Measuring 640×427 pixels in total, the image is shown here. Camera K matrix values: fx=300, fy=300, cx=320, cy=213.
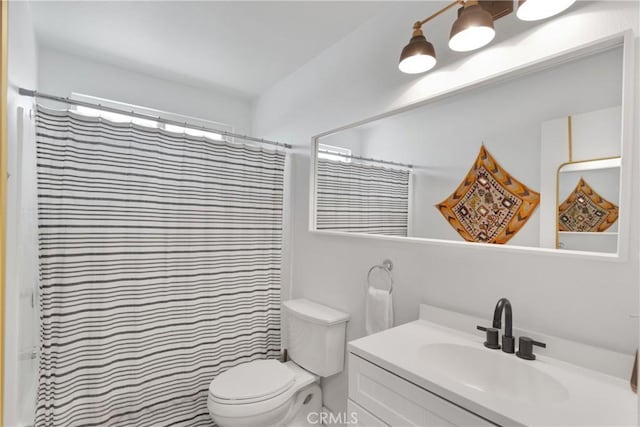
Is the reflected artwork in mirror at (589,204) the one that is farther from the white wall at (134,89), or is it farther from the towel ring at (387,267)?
the white wall at (134,89)

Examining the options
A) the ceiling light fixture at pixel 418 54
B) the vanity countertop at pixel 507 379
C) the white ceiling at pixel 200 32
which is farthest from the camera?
the white ceiling at pixel 200 32

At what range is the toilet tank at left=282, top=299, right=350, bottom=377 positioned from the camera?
1790mm

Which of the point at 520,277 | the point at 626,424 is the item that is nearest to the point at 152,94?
the point at 520,277

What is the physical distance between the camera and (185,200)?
1.96 meters

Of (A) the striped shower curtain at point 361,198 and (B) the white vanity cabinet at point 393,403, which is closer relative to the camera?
(B) the white vanity cabinet at point 393,403

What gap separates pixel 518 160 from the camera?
1.14 m

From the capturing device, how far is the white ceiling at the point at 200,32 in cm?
168

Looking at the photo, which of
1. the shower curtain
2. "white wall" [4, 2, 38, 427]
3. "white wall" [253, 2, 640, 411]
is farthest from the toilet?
"white wall" [4, 2, 38, 427]

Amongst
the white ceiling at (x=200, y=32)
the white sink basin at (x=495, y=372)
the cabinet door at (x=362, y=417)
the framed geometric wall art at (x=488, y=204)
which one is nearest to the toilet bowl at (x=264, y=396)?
the cabinet door at (x=362, y=417)

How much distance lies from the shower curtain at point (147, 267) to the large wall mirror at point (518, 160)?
40.2 inches

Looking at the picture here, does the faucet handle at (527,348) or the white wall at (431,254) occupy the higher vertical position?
the white wall at (431,254)

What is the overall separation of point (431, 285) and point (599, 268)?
0.61 meters

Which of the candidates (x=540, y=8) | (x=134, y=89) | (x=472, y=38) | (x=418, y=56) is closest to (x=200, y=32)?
(x=134, y=89)

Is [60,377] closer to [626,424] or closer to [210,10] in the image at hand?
[210,10]
